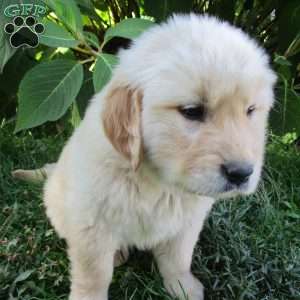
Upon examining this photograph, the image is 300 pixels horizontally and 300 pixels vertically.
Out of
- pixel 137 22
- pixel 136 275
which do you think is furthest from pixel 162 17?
pixel 136 275

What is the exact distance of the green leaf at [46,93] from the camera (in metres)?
2.91

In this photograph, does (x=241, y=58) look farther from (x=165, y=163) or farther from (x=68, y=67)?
(x=68, y=67)

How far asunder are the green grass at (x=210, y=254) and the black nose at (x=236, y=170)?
0.93 metres

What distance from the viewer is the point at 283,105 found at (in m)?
3.71

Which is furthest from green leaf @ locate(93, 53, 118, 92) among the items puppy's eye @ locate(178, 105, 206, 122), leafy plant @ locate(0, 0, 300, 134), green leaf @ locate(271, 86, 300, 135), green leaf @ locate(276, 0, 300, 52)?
green leaf @ locate(276, 0, 300, 52)

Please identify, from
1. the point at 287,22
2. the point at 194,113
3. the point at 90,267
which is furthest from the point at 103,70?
the point at 287,22

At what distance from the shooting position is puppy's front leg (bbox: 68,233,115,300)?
8.80ft

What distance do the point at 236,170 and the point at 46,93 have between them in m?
1.17

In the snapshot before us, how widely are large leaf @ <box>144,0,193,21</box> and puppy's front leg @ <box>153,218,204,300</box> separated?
1346mm

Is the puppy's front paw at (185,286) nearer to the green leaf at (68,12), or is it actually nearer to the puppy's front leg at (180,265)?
the puppy's front leg at (180,265)

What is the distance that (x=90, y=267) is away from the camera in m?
2.74

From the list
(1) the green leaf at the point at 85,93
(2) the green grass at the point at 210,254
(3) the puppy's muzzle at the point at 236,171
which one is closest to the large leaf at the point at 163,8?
(1) the green leaf at the point at 85,93

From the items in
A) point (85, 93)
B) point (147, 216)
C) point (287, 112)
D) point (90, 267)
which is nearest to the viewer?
point (147, 216)

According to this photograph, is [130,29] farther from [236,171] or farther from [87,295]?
[87,295]
